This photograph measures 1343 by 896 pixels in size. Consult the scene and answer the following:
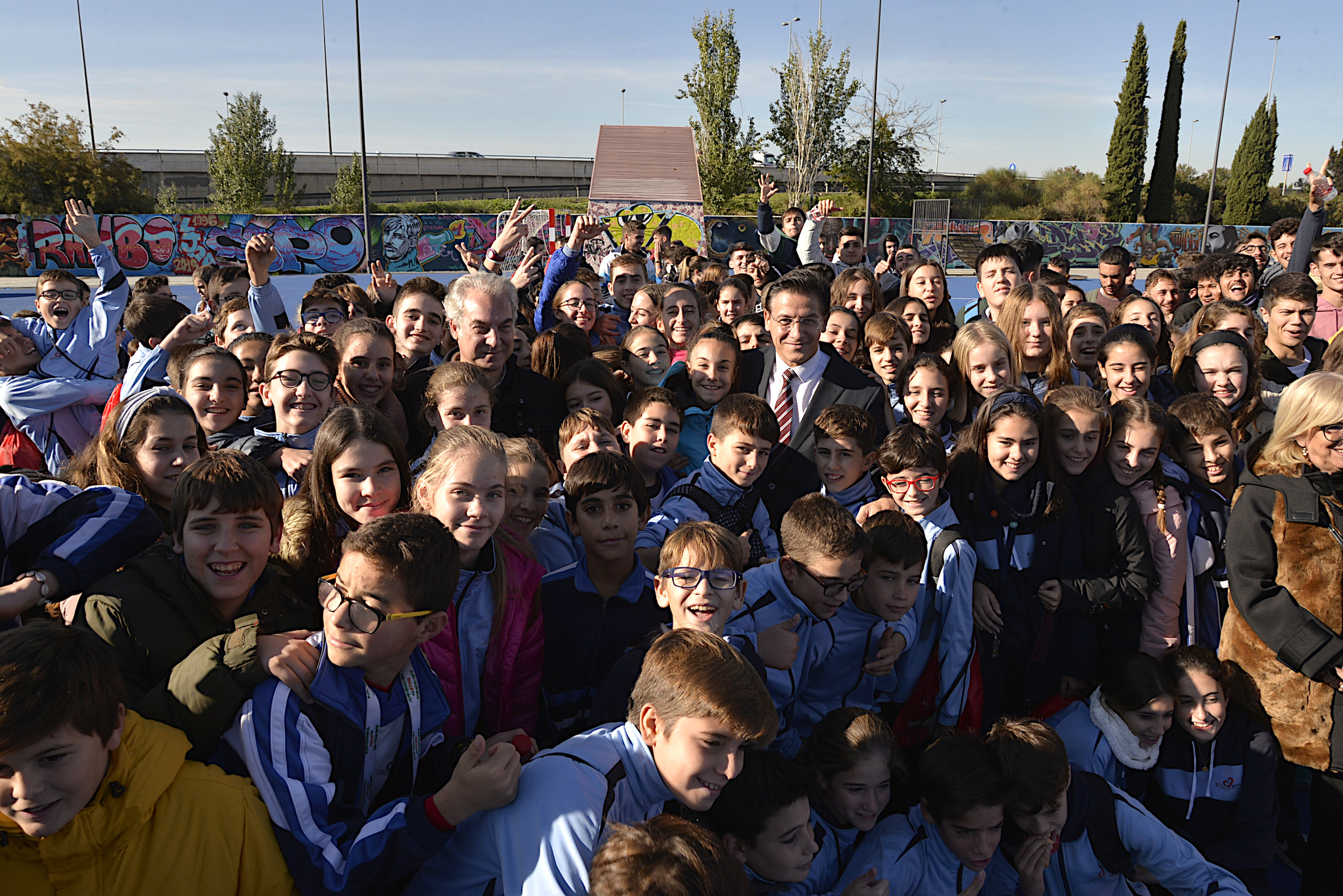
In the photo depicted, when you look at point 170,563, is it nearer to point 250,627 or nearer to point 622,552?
point 250,627

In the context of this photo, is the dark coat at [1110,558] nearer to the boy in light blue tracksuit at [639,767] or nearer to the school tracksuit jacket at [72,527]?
the boy in light blue tracksuit at [639,767]

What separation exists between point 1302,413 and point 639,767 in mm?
2960

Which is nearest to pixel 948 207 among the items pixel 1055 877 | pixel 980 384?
pixel 980 384

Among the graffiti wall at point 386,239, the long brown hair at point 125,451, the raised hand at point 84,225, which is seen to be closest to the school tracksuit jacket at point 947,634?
the long brown hair at point 125,451

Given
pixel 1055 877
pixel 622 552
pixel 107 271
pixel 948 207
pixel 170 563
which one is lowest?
pixel 1055 877

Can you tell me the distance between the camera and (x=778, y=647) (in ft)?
8.95

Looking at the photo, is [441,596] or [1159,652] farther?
[1159,652]

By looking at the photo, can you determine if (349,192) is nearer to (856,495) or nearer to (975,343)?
(975,343)

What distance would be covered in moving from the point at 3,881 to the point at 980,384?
4.18m

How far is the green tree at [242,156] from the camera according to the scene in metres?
36.7

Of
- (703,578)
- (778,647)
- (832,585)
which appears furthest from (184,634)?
(832,585)

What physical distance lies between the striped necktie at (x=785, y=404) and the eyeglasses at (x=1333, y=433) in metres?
2.23

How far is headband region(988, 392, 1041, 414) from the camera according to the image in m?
3.49

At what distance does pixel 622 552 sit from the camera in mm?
2936
